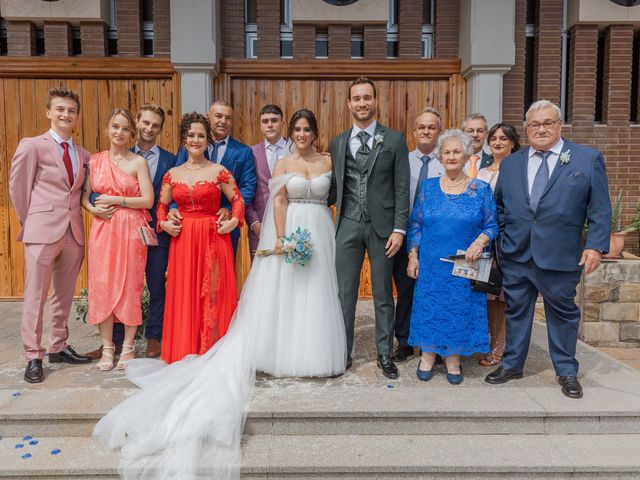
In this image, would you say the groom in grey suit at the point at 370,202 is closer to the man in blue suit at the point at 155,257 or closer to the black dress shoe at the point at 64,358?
the man in blue suit at the point at 155,257

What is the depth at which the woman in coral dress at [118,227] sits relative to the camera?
379cm

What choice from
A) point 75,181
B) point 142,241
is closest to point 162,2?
point 75,181

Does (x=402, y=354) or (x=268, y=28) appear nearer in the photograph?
(x=402, y=354)

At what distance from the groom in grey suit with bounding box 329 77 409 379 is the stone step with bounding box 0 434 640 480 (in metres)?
0.81

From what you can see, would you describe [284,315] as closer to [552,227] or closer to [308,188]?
[308,188]

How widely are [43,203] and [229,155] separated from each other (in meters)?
1.43

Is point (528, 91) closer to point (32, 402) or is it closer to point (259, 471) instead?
point (259, 471)

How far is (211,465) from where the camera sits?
2785mm

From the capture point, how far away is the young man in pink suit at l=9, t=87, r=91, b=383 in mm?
3691

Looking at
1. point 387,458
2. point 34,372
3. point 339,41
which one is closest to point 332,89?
point 339,41

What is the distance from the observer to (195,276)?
151 inches

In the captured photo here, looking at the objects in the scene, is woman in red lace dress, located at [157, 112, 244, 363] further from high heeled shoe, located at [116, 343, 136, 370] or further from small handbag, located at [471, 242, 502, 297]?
small handbag, located at [471, 242, 502, 297]

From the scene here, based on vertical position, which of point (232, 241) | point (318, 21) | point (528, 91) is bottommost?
point (232, 241)

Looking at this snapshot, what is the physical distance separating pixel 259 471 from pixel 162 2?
5.42 meters
